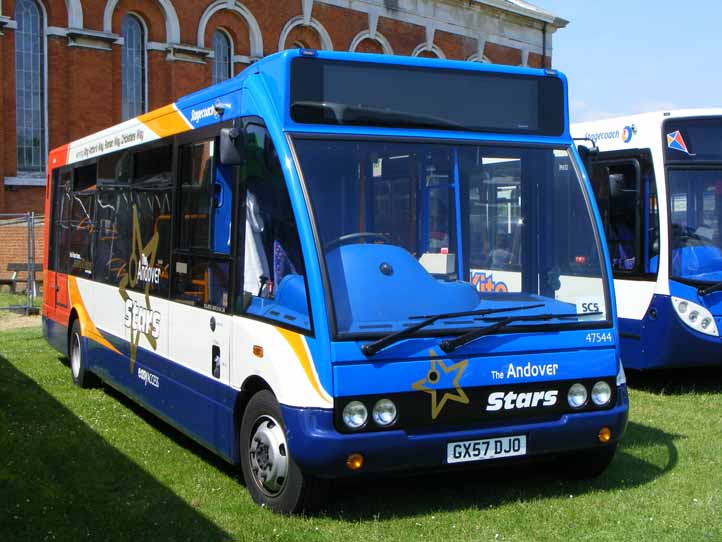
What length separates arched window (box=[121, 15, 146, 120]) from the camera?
93.8 feet

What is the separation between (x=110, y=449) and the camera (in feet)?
25.3

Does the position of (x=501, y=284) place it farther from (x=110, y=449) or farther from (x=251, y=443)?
(x=110, y=449)

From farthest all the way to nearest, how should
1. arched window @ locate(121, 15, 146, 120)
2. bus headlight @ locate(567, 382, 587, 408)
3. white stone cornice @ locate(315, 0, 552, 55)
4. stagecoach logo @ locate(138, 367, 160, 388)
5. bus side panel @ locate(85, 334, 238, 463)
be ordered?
white stone cornice @ locate(315, 0, 552, 55) < arched window @ locate(121, 15, 146, 120) < stagecoach logo @ locate(138, 367, 160, 388) < bus side panel @ locate(85, 334, 238, 463) < bus headlight @ locate(567, 382, 587, 408)

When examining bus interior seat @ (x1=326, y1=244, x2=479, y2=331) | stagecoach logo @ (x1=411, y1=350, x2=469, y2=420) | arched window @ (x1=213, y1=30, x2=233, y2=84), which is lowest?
stagecoach logo @ (x1=411, y1=350, x2=469, y2=420)

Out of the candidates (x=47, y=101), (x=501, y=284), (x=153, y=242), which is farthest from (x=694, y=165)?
(x=47, y=101)

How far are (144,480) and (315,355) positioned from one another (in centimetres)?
222

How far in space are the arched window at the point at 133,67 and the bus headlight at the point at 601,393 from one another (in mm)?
24463

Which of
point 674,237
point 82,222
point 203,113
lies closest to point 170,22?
point 82,222

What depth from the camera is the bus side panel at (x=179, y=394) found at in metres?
6.39

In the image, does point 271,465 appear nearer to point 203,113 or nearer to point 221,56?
point 203,113

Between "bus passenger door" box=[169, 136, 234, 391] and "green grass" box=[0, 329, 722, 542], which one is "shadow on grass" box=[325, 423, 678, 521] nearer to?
"green grass" box=[0, 329, 722, 542]

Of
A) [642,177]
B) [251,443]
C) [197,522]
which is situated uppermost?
[642,177]

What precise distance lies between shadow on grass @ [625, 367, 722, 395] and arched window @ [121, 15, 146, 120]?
67.1 feet

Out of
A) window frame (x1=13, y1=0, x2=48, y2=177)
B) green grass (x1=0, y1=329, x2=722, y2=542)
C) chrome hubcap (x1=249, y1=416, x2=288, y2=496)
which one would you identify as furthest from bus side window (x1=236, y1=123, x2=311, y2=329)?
window frame (x1=13, y1=0, x2=48, y2=177)
